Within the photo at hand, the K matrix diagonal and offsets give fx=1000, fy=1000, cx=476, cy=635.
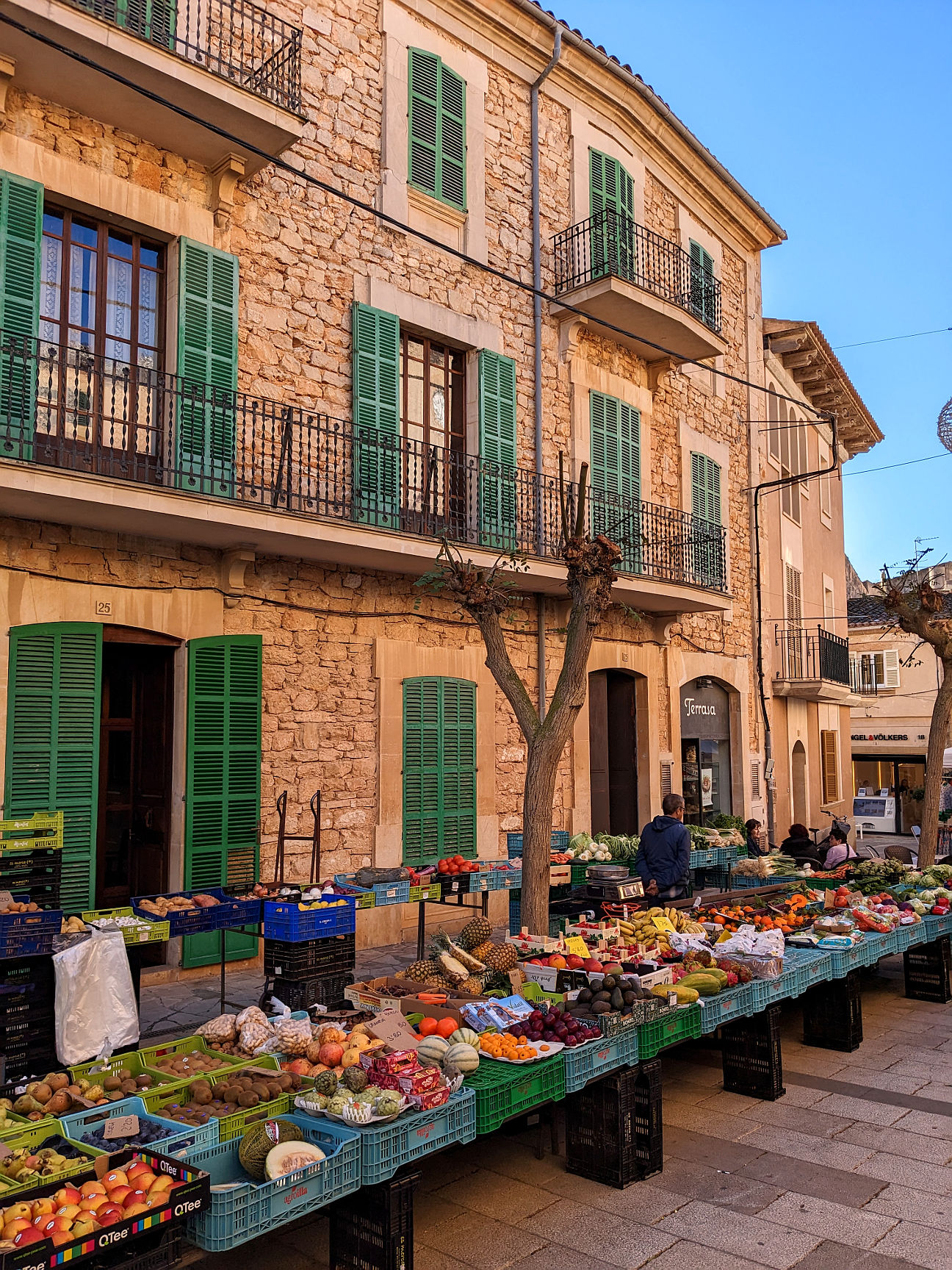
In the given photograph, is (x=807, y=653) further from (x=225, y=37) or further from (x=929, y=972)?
(x=225, y=37)

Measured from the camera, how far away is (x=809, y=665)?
19391 mm

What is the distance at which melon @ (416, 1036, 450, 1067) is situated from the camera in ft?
15.0

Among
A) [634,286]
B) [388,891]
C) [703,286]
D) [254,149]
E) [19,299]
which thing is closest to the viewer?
[254,149]

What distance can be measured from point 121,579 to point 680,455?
33.0 feet

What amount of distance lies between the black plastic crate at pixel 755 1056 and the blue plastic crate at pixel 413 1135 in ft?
9.25

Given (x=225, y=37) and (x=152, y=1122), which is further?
(x=225, y=37)

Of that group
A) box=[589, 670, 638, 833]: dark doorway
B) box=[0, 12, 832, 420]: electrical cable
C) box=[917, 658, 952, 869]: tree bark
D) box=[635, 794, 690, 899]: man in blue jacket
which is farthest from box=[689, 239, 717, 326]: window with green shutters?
box=[635, 794, 690, 899]: man in blue jacket

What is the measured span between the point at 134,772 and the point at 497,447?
577cm

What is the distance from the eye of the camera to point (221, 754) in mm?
9273

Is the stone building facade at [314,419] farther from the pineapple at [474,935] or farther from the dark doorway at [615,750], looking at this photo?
the pineapple at [474,935]

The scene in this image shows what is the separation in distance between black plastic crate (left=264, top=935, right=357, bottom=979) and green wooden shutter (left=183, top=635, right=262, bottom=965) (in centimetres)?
216

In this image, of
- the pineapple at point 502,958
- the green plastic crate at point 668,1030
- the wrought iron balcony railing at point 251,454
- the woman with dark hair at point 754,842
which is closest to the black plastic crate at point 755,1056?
the green plastic crate at point 668,1030

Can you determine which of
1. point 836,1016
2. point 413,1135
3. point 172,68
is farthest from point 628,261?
point 413,1135

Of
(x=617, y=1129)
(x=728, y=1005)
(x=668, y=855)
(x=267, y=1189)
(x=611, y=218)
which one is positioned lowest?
(x=617, y=1129)
